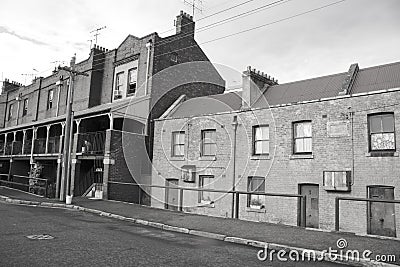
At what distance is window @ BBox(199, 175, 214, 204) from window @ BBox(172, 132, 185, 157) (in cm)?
224

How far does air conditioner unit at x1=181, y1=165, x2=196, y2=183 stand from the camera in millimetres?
19183

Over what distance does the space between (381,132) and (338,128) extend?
1.61 m

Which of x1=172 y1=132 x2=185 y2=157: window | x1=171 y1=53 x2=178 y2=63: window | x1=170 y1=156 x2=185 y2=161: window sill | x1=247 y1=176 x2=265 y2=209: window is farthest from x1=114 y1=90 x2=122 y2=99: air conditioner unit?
x1=247 y1=176 x2=265 y2=209: window

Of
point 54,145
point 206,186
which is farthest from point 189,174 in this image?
point 54,145

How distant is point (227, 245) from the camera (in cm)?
888

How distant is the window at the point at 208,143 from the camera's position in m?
19.0

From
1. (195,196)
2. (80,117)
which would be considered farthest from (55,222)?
(80,117)

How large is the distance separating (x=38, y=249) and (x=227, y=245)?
174 inches

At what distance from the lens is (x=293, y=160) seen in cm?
1561

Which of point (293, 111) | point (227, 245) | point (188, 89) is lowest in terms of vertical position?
point (227, 245)

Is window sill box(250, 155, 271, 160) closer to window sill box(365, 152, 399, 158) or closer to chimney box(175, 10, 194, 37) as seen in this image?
window sill box(365, 152, 399, 158)

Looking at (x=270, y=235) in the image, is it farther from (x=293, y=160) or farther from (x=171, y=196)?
(x=171, y=196)

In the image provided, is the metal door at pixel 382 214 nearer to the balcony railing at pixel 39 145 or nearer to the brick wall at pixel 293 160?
the brick wall at pixel 293 160

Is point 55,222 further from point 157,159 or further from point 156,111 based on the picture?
point 156,111
